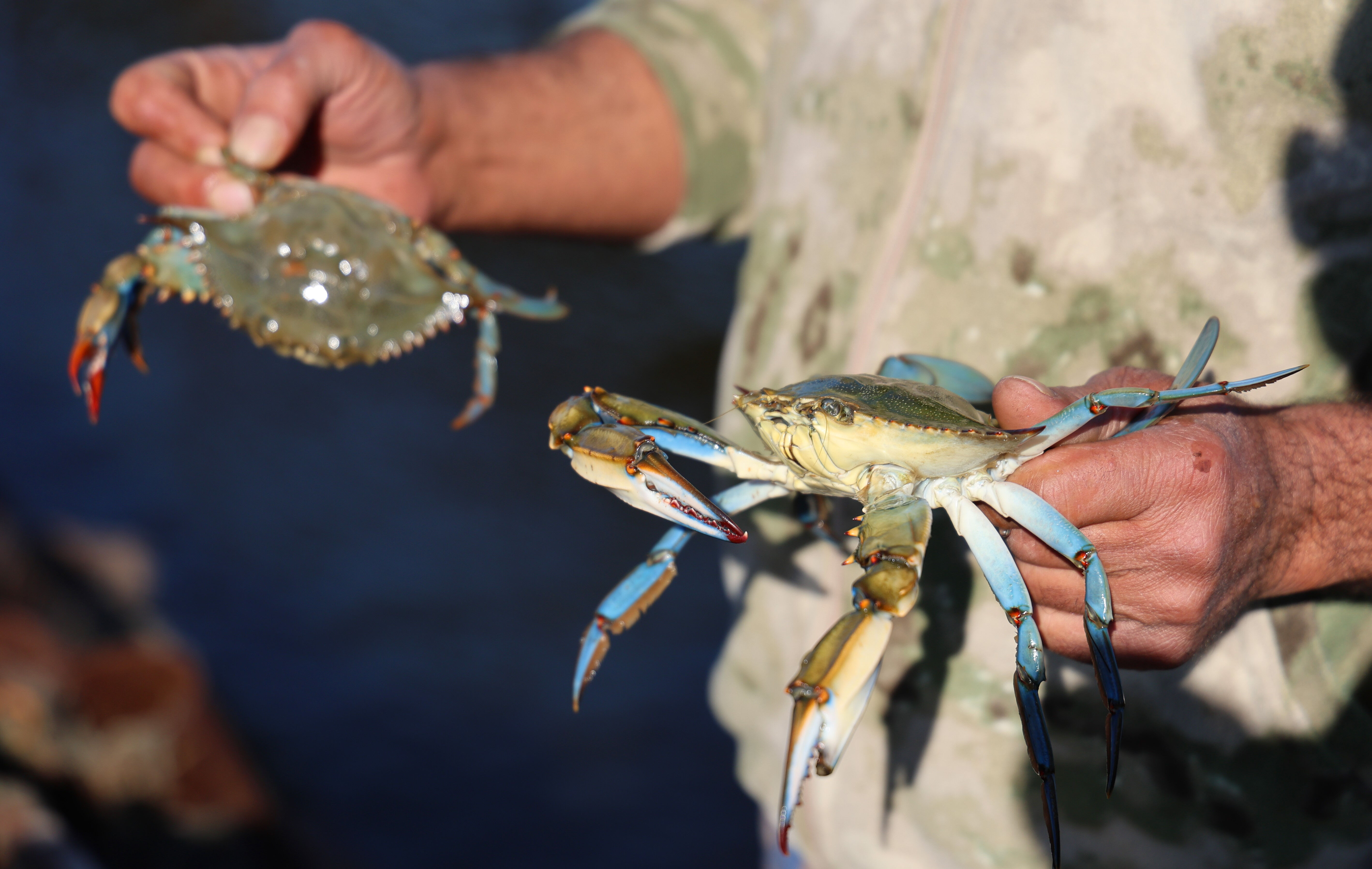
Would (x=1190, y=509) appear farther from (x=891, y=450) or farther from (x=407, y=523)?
(x=407, y=523)

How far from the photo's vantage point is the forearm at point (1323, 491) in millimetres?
1405

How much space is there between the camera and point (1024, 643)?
A: 1.29 meters

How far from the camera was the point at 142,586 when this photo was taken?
5.57m

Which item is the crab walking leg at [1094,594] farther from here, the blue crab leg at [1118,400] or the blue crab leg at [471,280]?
the blue crab leg at [471,280]

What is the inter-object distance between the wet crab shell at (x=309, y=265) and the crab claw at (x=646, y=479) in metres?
1.25

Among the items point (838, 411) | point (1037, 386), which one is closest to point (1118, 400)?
point (1037, 386)

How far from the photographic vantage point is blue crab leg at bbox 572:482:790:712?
1573mm

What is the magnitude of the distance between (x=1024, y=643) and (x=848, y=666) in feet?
1.10

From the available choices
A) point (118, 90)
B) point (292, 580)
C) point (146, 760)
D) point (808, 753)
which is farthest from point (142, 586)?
point (808, 753)

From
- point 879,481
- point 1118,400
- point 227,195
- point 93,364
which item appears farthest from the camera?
point 227,195

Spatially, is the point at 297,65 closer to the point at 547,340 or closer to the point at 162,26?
the point at 547,340

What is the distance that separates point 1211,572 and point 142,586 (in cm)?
598

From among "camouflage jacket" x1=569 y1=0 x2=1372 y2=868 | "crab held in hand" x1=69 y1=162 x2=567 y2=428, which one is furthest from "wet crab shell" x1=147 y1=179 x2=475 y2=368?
"camouflage jacket" x1=569 y1=0 x2=1372 y2=868

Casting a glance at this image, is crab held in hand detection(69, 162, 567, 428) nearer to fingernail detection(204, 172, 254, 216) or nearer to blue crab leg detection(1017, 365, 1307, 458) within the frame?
fingernail detection(204, 172, 254, 216)
